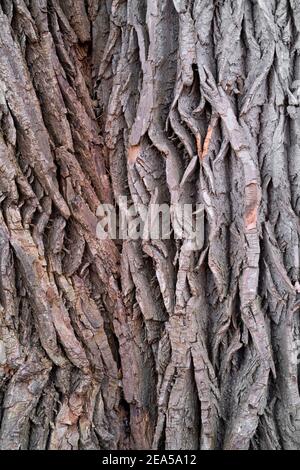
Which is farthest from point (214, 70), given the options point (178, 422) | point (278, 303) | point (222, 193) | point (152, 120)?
point (178, 422)

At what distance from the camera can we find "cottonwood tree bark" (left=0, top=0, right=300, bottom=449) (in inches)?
82.8

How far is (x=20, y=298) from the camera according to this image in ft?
7.21

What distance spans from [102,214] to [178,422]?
96 centimetres

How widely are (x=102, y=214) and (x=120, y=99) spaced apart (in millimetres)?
528

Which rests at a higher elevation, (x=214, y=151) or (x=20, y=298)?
(x=214, y=151)

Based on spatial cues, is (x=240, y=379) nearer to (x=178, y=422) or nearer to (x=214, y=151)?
(x=178, y=422)

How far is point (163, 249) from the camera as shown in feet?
7.22

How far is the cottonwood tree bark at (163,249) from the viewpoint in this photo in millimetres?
2104
